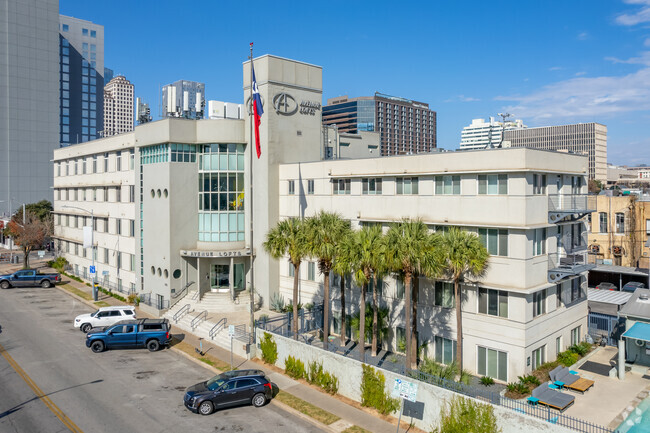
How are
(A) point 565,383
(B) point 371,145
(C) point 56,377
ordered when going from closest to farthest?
(A) point 565,383
(C) point 56,377
(B) point 371,145

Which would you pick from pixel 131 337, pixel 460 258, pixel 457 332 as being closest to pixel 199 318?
pixel 131 337

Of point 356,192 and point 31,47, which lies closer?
point 356,192

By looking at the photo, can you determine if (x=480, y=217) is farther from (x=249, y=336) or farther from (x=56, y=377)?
(x=56, y=377)

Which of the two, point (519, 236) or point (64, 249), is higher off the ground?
point (519, 236)

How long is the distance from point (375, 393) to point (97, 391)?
49.7 ft

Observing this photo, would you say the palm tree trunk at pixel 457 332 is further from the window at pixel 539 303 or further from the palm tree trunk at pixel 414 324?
the window at pixel 539 303

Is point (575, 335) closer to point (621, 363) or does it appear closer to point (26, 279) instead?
point (621, 363)

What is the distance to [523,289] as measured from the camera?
1096 inches

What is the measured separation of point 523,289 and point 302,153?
23.8 metres

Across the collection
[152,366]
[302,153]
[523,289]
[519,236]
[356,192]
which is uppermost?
[302,153]

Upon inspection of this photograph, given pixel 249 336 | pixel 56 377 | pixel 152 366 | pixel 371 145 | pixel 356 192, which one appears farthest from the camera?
pixel 371 145

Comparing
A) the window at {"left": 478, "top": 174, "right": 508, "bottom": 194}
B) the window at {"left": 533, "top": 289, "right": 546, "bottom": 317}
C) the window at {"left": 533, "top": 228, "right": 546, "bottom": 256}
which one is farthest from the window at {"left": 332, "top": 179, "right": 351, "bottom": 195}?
the window at {"left": 533, "top": 289, "right": 546, "bottom": 317}

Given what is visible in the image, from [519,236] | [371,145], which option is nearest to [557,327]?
[519,236]

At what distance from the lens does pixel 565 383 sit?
27281 mm
